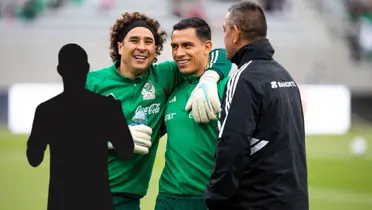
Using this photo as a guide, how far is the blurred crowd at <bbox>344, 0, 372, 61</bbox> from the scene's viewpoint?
26.7m

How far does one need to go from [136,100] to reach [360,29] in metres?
23.1

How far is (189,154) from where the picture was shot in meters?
4.88

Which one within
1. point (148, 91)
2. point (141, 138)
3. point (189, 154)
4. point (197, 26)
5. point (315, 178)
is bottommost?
point (315, 178)

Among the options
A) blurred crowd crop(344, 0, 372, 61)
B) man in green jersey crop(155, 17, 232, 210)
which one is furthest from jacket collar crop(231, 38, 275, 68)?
blurred crowd crop(344, 0, 372, 61)

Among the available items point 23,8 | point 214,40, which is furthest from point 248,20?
point 23,8

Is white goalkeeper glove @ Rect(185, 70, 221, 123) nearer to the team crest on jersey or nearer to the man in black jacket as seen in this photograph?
the team crest on jersey

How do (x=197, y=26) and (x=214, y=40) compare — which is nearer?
(x=197, y=26)

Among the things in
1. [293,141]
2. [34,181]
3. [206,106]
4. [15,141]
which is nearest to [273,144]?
[293,141]

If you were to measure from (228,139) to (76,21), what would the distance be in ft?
74.8

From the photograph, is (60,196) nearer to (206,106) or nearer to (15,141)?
(206,106)

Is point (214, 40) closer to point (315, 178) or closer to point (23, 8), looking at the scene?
point (23, 8)

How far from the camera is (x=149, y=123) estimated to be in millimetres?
5000

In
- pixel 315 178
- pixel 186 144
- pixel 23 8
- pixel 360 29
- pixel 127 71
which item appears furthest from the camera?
pixel 360 29

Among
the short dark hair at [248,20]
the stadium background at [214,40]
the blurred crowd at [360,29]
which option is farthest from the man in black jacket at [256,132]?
the blurred crowd at [360,29]
